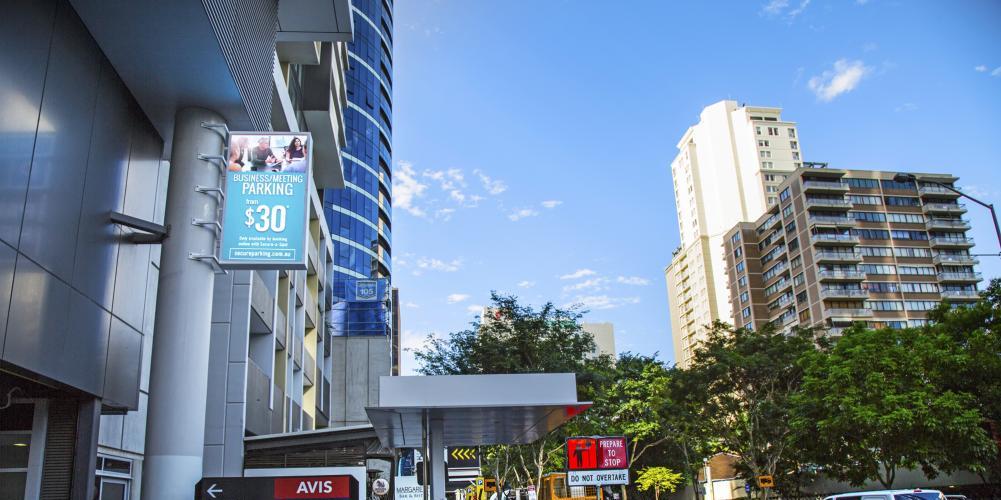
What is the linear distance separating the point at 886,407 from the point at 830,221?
7228 cm

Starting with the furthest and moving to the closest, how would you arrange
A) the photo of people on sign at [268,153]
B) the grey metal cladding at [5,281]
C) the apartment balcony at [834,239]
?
1. the apartment balcony at [834,239]
2. the photo of people on sign at [268,153]
3. the grey metal cladding at [5,281]

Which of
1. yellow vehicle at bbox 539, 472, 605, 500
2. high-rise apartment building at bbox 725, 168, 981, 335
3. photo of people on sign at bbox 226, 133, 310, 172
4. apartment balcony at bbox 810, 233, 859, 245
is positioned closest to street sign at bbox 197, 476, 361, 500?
photo of people on sign at bbox 226, 133, 310, 172

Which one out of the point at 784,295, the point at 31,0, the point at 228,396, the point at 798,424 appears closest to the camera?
the point at 31,0

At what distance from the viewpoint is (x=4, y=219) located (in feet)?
34.0

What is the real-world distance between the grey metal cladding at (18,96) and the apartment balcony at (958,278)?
106791mm

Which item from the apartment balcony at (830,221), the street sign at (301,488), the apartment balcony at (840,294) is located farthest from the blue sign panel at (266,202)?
the apartment balcony at (830,221)

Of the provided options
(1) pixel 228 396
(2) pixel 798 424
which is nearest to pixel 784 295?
(2) pixel 798 424

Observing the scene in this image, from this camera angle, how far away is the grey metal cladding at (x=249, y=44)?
14.4m

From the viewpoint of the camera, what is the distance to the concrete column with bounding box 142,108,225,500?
46.3ft

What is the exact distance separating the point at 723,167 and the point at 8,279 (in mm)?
137337

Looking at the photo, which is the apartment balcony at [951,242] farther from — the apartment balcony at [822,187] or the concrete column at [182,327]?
the concrete column at [182,327]

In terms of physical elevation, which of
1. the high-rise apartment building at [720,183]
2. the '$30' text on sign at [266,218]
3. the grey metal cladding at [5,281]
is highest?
the high-rise apartment building at [720,183]

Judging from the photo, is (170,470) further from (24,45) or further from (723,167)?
(723,167)

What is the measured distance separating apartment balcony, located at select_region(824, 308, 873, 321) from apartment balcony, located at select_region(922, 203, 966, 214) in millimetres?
16934
